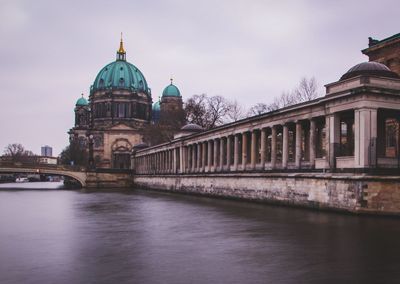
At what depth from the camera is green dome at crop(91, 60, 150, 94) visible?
122 metres

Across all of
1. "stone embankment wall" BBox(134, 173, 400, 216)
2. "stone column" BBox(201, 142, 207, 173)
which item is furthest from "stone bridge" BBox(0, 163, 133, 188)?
"stone embankment wall" BBox(134, 173, 400, 216)

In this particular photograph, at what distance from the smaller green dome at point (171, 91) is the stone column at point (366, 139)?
333 ft

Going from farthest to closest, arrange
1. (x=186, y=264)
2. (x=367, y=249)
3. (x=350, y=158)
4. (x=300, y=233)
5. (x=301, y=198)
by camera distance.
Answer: (x=301, y=198) → (x=350, y=158) → (x=300, y=233) → (x=367, y=249) → (x=186, y=264)

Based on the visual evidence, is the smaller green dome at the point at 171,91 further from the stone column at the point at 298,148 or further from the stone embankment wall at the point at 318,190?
the stone column at the point at 298,148

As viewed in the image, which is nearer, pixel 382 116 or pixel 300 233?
pixel 300 233

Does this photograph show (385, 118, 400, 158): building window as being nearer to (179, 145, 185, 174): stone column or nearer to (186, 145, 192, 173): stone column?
(186, 145, 192, 173): stone column

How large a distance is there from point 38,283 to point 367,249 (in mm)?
8519

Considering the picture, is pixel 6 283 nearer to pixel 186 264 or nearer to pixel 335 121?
pixel 186 264

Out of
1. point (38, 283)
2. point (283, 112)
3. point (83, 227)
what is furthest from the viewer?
point (283, 112)

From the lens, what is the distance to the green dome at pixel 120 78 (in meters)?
122

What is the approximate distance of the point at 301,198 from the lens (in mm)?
28172

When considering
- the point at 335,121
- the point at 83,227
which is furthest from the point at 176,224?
the point at 335,121

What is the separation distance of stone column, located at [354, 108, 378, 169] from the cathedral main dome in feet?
332

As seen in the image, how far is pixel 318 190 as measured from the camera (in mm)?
26391
